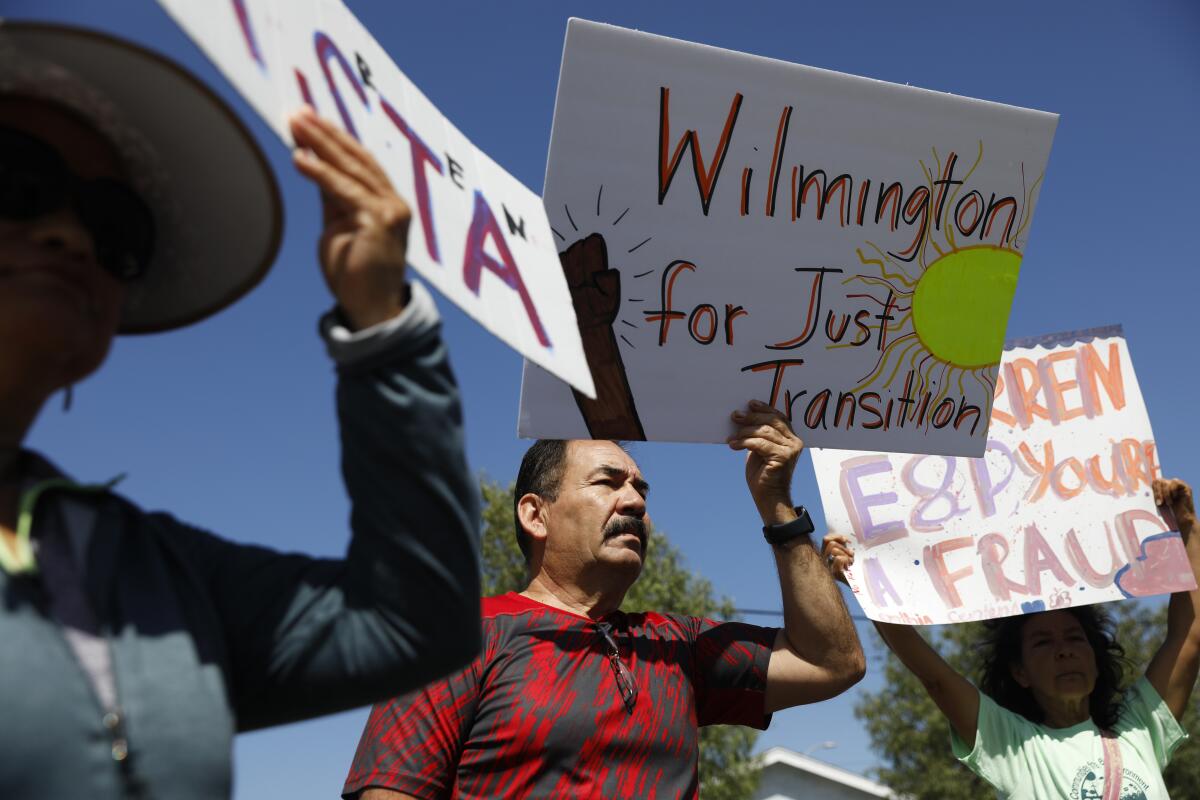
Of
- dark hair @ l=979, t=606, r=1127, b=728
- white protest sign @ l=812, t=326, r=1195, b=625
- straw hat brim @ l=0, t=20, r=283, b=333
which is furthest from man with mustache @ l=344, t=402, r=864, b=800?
dark hair @ l=979, t=606, r=1127, b=728

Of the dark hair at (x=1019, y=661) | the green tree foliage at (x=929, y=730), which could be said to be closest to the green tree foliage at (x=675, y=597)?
the green tree foliage at (x=929, y=730)

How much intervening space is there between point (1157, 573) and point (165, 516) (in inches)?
146

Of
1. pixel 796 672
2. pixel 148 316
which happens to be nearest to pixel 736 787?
pixel 796 672

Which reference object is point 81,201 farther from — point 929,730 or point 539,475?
point 929,730

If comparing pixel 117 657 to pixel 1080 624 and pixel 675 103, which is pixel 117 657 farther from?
pixel 1080 624

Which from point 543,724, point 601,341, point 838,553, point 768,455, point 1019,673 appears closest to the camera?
point 543,724

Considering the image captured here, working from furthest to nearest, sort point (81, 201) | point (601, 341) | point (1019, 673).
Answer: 1. point (1019, 673)
2. point (601, 341)
3. point (81, 201)

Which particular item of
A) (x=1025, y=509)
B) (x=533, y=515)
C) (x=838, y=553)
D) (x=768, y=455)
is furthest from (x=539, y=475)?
(x=1025, y=509)

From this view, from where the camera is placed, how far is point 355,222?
4.33ft

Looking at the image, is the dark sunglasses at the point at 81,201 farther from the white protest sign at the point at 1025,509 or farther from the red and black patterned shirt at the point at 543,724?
the white protest sign at the point at 1025,509

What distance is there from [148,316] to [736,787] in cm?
1897

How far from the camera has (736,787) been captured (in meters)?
19.2

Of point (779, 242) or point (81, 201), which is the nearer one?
point (81, 201)

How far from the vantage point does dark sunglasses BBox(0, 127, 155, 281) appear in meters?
1.20
